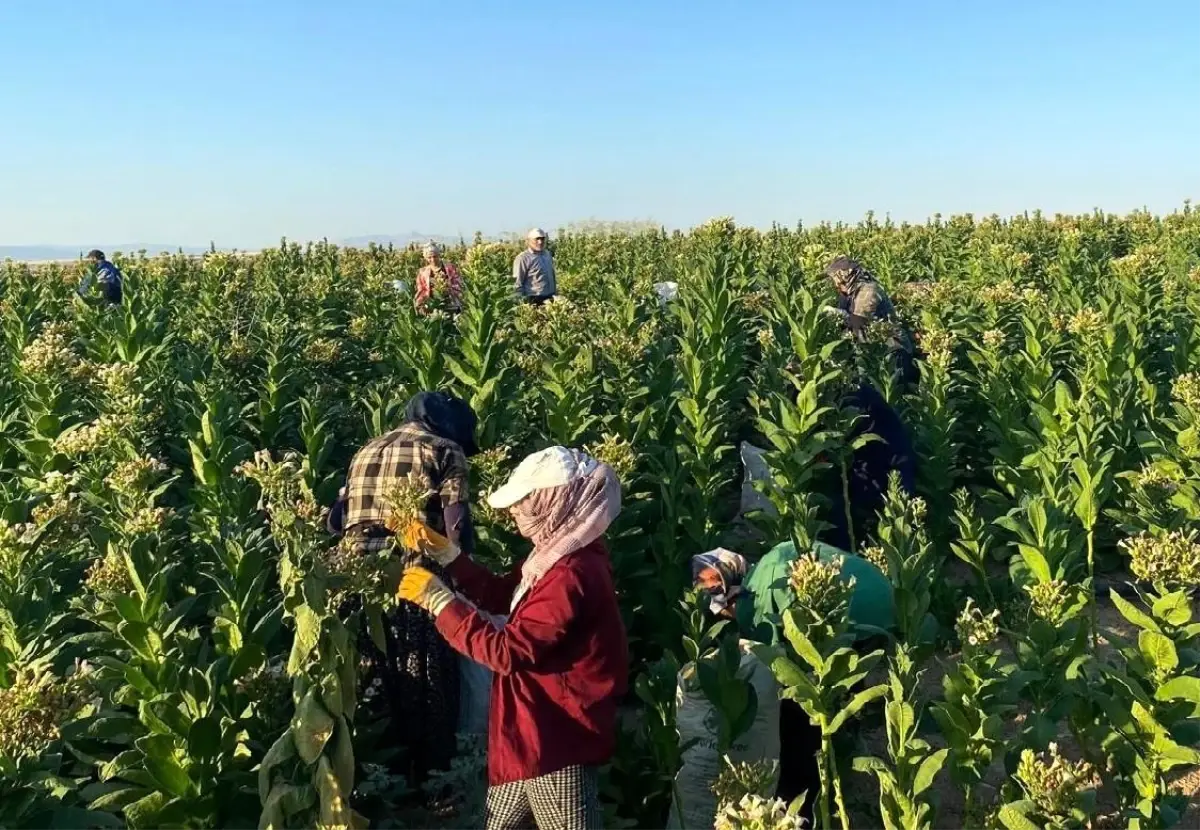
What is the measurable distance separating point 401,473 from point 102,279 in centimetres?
1136

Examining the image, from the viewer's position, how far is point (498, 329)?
9.42 metres

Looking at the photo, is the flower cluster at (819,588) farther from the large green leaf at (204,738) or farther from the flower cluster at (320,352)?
the flower cluster at (320,352)

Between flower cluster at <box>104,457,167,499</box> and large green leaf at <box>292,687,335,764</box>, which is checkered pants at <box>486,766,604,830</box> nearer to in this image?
large green leaf at <box>292,687,335,764</box>

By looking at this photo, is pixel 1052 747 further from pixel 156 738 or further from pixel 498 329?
pixel 498 329

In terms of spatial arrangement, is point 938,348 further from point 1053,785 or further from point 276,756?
point 276,756

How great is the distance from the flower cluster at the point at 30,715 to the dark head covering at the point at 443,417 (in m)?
2.24

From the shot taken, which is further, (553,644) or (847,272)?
(847,272)

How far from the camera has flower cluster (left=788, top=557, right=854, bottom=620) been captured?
3.26 meters

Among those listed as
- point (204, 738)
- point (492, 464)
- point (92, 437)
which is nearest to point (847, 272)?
point (492, 464)

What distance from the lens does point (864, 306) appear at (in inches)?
330

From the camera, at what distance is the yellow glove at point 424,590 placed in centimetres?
316

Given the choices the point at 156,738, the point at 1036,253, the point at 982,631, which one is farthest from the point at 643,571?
the point at 1036,253

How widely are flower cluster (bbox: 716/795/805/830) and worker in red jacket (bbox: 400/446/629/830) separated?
1155mm

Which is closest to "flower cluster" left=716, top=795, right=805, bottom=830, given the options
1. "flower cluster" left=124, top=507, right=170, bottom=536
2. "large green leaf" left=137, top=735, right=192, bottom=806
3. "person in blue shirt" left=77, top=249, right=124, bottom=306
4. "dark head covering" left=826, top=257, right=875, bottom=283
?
"large green leaf" left=137, top=735, right=192, bottom=806
